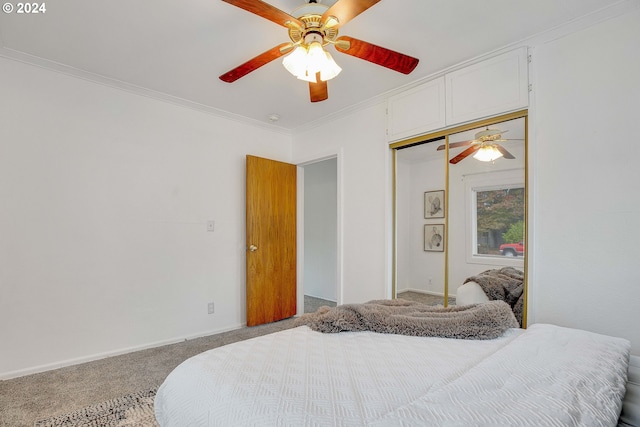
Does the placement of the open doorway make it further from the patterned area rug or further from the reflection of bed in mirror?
the patterned area rug

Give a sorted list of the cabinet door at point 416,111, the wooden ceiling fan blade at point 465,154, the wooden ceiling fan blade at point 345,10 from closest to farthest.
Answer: the wooden ceiling fan blade at point 345,10
the wooden ceiling fan blade at point 465,154
the cabinet door at point 416,111

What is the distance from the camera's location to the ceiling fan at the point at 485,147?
2.43 meters

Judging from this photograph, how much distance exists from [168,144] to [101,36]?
1.15 metres

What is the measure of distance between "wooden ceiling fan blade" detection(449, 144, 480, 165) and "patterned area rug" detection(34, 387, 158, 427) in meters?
2.79

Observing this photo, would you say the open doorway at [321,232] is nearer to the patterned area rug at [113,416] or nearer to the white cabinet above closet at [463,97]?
the white cabinet above closet at [463,97]

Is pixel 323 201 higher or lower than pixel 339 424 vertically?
higher

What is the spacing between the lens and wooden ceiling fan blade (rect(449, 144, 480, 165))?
2.60 m

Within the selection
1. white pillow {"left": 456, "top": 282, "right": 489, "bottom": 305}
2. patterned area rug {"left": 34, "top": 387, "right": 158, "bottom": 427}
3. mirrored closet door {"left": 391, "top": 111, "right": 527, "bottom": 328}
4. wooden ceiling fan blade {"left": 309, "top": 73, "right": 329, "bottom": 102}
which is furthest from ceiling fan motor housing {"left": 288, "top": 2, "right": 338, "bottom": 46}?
patterned area rug {"left": 34, "top": 387, "right": 158, "bottom": 427}

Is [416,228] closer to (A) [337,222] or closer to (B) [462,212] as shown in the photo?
(B) [462,212]

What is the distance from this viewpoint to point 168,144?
320 centimetres

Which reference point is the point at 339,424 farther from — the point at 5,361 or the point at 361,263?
the point at 5,361

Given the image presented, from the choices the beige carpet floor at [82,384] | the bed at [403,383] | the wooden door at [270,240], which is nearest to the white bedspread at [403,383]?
the bed at [403,383]

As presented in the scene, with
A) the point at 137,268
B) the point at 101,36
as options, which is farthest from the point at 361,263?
the point at 101,36

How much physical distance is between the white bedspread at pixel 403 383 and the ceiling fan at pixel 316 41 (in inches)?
58.4
